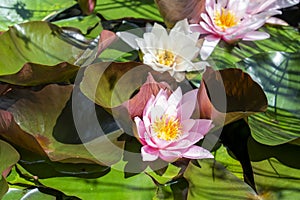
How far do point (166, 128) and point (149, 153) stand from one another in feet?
0.18

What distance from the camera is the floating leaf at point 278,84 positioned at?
0.99 meters

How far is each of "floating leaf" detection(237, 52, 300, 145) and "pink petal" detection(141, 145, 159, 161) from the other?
0.23 metres

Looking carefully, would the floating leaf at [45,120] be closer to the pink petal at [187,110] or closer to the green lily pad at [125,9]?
the pink petal at [187,110]

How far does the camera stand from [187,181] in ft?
2.89

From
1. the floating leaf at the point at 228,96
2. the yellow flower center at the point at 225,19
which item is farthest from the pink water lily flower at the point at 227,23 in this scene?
the floating leaf at the point at 228,96

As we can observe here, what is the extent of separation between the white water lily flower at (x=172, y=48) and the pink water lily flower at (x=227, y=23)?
7 cm

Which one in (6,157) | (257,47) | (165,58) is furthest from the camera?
(257,47)

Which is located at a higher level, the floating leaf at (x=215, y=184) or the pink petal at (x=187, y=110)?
the pink petal at (x=187, y=110)

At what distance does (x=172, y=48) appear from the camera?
100 centimetres

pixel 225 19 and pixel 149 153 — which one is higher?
pixel 225 19

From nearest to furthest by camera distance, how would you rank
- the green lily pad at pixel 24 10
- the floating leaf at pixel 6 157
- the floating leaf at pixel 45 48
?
the floating leaf at pixel 6 157
the floating leaf at pixel 45 48
the green lily pad at pixel 24 10

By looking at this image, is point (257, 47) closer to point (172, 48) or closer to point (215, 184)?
point (172, 48)

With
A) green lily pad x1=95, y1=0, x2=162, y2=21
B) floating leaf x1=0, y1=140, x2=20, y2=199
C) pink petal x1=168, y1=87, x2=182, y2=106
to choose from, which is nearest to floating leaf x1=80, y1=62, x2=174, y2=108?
pink petal x1=168, y1=87, x2=182, y2=106

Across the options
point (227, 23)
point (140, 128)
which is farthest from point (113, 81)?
point (227, 23)
